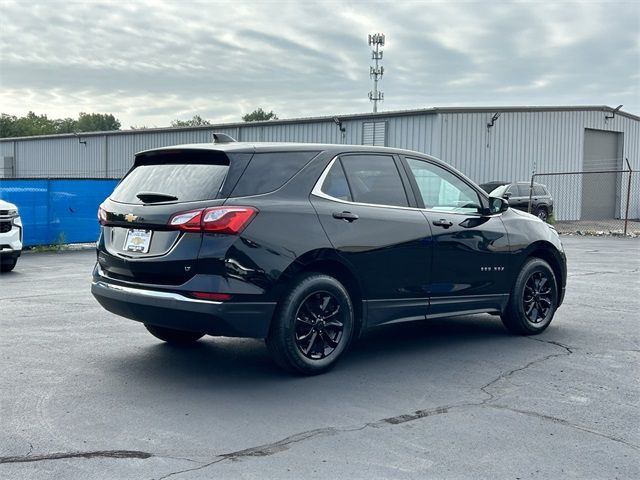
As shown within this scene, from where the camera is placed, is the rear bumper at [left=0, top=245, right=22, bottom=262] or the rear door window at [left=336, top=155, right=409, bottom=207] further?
the rear bumper at [left=0, top=245, right=22, bottom=262]

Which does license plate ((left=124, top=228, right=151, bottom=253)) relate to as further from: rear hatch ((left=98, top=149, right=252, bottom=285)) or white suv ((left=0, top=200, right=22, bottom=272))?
white suv ((left=0, top=200, right=22, bottom=272))

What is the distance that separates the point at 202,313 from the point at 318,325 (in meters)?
0.94

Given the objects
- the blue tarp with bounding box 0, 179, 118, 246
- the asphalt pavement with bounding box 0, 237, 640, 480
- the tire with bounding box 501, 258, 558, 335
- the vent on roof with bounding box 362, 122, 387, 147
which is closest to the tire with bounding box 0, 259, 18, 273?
the blue tarp with bounding box 0, 179, 118, 246

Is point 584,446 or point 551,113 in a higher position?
point 551,113

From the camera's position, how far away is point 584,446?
14.7 ft

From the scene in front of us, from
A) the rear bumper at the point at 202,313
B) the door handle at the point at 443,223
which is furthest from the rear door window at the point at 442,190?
the rear bumper at the point at 202,313

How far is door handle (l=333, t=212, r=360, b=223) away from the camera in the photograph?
5.99 m

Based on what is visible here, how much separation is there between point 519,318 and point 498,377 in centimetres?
157

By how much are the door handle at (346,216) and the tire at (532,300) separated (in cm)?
217

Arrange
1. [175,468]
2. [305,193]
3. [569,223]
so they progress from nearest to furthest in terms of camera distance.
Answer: [175,468] → [305,193] → [569,223]

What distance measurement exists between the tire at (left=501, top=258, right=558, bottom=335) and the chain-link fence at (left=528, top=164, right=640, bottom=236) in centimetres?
2407

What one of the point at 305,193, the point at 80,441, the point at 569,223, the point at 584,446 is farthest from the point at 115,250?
the point at 569,223

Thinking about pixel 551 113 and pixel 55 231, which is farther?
pixel 551 113

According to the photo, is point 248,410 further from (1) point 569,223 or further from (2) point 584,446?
(1) point 569,223
